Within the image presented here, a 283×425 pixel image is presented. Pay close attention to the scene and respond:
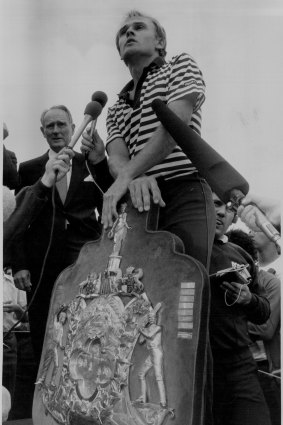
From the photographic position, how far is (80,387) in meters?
2.10

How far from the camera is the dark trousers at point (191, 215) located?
207cm

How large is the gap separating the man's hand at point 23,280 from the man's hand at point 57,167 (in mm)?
303

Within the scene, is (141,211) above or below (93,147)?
below

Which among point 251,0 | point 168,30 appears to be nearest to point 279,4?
point 251,0

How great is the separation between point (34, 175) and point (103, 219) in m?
0.31

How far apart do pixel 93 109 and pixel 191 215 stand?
0.49 meters

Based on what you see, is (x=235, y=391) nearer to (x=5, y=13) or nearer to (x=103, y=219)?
(x=103, y=219)

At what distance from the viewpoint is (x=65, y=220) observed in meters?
2.38

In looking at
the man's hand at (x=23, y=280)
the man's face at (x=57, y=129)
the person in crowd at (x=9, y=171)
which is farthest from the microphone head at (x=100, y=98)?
the man's hand at (x=23, y=280)

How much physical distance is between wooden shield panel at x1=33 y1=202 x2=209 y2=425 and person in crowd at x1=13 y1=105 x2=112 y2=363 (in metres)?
0.06

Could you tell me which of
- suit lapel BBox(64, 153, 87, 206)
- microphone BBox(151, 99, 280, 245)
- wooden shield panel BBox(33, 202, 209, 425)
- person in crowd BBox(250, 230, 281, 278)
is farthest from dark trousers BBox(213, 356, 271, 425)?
suit lapel BBox(64, 153, 87, 206)

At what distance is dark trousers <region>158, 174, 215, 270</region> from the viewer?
2068 millimetres

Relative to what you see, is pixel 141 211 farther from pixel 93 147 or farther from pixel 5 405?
pixel 5 405

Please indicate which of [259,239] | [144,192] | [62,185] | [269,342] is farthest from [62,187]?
[269,342]
